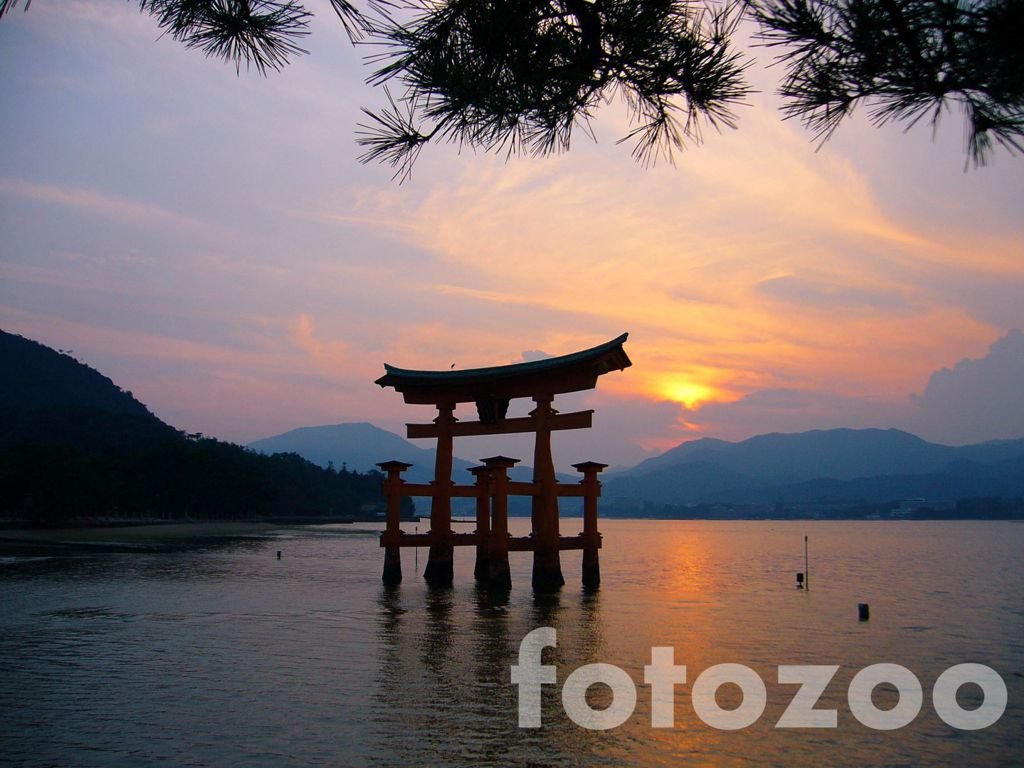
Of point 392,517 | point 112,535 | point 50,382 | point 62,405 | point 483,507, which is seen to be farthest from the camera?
point 50,382

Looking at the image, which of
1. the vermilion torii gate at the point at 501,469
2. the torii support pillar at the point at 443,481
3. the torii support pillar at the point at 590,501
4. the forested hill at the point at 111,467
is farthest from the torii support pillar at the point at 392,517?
the forested hill at the point at 111,467

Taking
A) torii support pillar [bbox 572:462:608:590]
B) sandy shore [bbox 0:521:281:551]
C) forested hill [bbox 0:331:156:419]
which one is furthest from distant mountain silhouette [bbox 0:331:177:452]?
torii support pillar [bbox 572:462:608:590]

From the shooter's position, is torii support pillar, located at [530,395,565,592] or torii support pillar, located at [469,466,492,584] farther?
torii support pillar, located at [469,466,492,584]

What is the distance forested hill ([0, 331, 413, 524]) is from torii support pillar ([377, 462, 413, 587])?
4116 cm

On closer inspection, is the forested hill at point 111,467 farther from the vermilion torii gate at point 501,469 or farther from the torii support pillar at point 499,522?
the torii support pillar at point 499,522

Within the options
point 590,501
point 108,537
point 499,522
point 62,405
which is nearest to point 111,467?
point 108,537

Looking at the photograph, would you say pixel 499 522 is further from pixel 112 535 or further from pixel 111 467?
pixel 111 467

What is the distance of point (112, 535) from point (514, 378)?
45.6 metres

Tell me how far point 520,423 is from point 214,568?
59.6ft

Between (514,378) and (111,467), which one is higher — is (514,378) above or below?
above

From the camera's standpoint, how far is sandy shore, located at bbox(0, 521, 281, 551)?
46.8 m

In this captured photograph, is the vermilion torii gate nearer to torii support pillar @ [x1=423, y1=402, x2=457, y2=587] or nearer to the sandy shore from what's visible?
torii support pillar @ [x1=423, y1=402, x2=457, y2=587]

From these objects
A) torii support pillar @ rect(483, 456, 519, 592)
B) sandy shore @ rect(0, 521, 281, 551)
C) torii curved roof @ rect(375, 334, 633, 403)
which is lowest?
sandy shore @ rect(0, 521, 281, 551)

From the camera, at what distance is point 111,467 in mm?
72250
